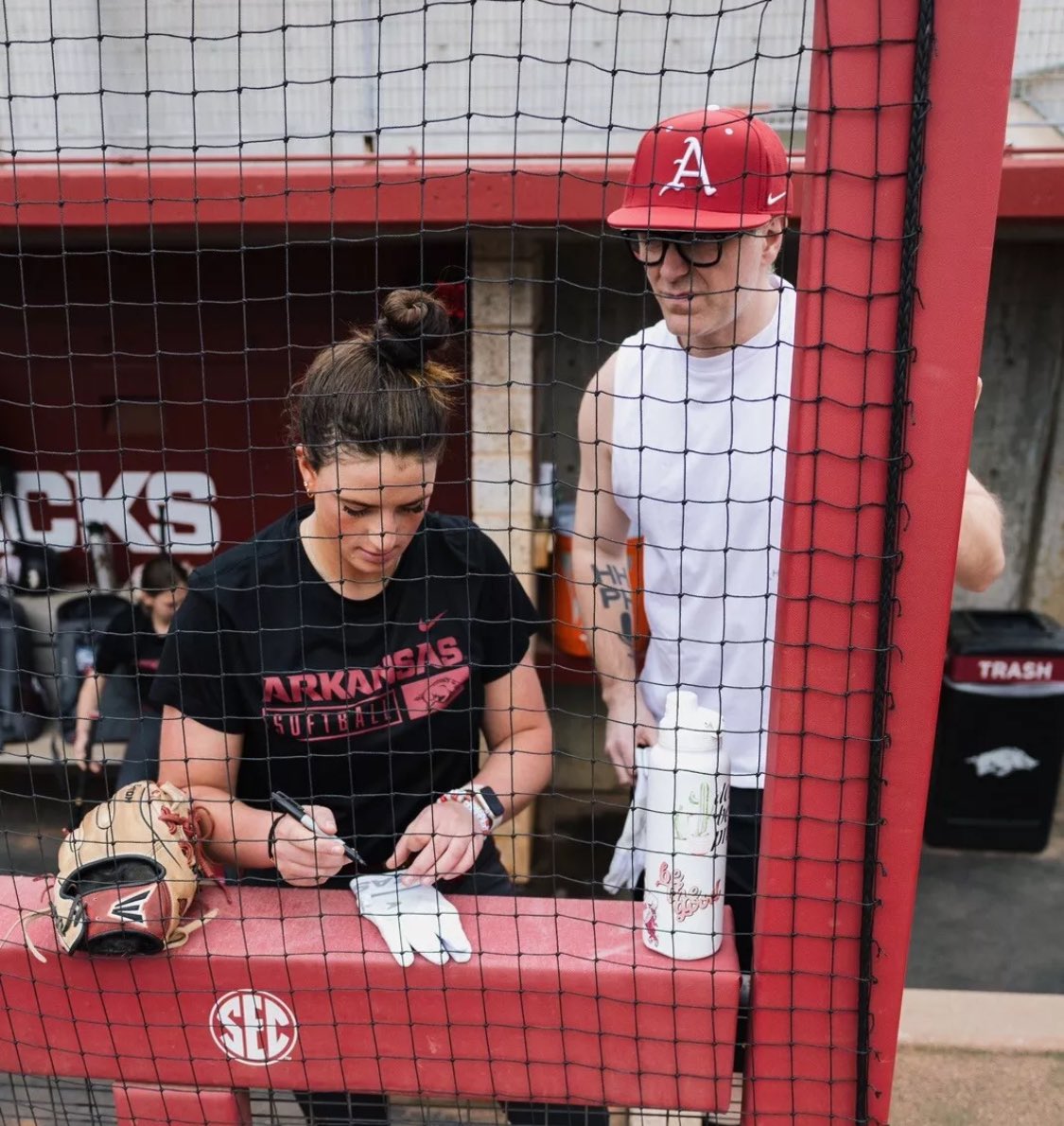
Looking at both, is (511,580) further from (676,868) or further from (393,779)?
(676,868)

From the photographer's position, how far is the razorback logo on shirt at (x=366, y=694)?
1.78m

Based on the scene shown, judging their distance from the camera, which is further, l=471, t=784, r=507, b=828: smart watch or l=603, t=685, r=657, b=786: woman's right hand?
l=603, t=685, r=657, b=786: woman's right hand

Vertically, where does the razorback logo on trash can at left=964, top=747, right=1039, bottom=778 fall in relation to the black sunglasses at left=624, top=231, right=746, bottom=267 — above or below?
below

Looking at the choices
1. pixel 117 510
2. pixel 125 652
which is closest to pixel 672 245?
pixel 125 652

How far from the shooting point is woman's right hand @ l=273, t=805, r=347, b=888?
5.24 feet

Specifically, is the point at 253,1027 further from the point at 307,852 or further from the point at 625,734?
the point at 625,734

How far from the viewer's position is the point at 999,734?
493 cm

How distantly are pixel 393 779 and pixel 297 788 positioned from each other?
17 centimetres

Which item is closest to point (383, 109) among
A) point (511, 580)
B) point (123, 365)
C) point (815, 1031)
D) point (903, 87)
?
point (123, 365)

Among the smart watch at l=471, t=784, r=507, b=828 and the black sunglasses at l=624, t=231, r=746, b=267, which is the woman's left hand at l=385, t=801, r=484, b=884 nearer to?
the smart watch at l=471, t=784, r=507, b=828

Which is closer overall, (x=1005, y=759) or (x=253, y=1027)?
(x=253, y=1027)

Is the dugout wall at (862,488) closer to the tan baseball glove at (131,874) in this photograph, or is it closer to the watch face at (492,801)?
the tan baseball glove at (131,874)

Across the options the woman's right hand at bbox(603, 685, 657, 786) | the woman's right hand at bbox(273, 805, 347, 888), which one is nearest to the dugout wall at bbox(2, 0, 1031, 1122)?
the woman's right hand at bbox(273, 805, 347, 888)

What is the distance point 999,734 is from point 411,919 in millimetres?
4112
